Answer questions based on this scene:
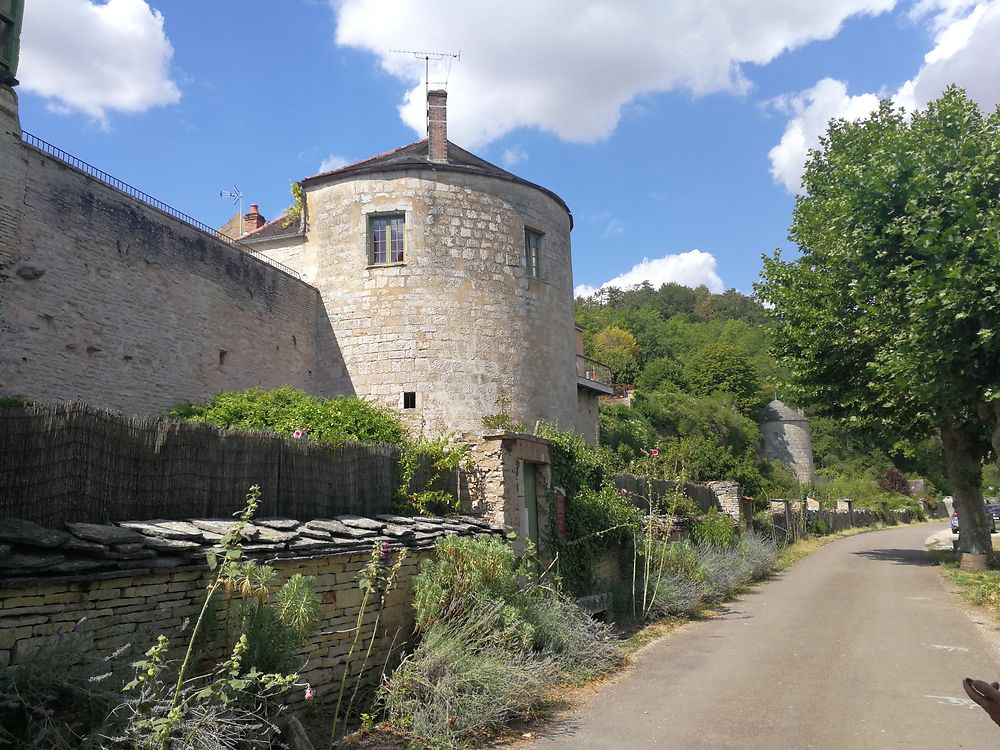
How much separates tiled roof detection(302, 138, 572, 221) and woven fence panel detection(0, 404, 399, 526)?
1085cm

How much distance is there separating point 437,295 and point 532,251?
3.05m

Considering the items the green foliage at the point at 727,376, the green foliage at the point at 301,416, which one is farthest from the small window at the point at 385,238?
the green foliage at the point at 727,376

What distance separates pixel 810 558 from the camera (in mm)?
22453

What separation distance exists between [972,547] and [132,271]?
1954 cm

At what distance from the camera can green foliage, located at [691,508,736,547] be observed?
1616cm

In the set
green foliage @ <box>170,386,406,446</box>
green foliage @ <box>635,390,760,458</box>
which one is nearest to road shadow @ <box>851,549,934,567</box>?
green foliage @ <box>635,390,760,458</box>

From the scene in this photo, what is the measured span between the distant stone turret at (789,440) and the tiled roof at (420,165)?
41.2m

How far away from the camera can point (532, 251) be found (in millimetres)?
18406

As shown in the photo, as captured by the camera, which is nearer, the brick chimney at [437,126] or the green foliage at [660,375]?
the brick chimney at [437,126]

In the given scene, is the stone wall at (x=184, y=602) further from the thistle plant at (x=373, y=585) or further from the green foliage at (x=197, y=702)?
the green foliage at (x=197, y=702)

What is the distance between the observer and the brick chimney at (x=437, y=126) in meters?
17.9

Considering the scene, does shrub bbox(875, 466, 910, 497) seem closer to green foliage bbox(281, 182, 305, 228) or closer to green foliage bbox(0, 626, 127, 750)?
green foliage bbox(281, 182, 305, 228)

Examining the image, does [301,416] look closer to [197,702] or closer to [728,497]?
[197,702]

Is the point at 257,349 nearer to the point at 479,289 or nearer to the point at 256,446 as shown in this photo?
the point at 479,289
